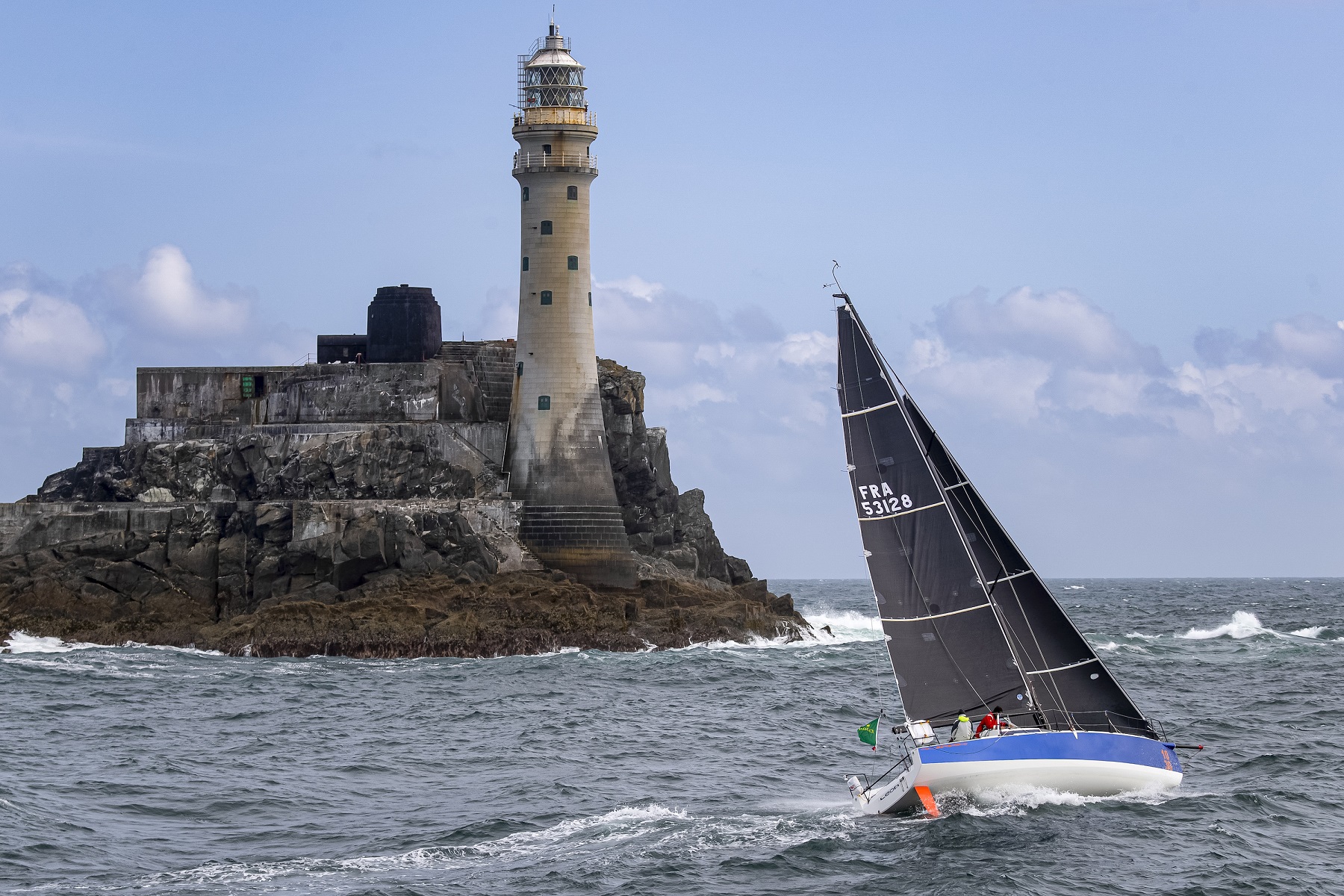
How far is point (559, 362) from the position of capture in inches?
2174

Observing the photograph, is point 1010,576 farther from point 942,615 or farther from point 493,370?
point 493,370

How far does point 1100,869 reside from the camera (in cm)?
2027

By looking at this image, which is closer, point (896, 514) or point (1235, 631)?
point (896, 514)

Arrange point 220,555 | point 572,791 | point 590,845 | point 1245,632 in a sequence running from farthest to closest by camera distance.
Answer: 1. point 1245,632
2. point 220,555
3. point 572,791
4. point 590,845

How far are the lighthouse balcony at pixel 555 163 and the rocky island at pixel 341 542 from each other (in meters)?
7.53

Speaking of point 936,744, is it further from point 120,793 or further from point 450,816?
point 120,793

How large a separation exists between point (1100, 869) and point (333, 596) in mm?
33853

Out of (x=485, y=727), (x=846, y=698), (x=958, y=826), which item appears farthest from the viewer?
(x=846, y=698)

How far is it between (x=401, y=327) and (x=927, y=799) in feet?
139

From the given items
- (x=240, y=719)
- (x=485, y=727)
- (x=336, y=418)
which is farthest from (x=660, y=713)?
(x=336, y=418)

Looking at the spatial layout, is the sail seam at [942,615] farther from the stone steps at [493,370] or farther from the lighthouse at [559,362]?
the stone steps at [493,370]

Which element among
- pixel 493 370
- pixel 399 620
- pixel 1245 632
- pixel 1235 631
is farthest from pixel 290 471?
pixel 1245 632

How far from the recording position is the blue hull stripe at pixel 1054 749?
2250 centimetres

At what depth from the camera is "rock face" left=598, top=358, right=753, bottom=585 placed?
59750 millimetres
